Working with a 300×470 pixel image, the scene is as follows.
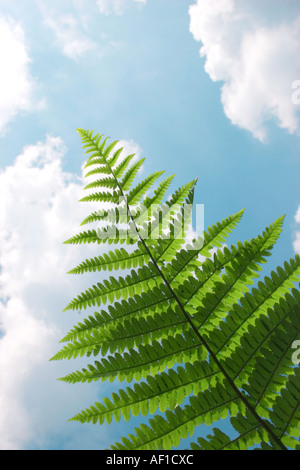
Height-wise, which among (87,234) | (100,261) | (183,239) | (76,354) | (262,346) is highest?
(87,234)

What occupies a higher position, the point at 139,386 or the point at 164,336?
the point at 164,336

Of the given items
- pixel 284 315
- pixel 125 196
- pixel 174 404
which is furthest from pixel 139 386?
pixel 125 196

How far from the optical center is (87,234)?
2.39 metres

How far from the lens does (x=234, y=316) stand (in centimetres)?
170

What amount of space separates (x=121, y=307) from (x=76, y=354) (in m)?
0.38

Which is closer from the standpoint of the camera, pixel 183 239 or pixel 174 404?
pixel 174 404

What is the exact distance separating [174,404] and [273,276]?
0.80m

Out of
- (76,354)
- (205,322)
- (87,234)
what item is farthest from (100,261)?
(205,322)

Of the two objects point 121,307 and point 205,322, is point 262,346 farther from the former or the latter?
point 121,307

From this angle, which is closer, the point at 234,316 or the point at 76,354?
the point at 234,316
